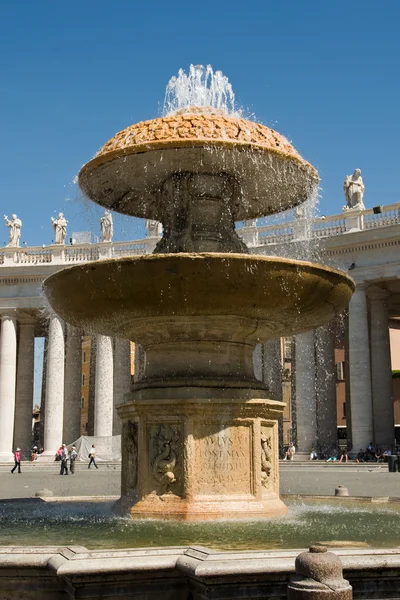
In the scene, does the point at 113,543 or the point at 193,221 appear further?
the point at 193,221

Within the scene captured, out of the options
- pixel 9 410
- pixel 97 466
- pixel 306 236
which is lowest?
pixel 97 466

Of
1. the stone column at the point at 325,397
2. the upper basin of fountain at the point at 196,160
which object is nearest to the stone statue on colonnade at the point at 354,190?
the stone column at the point at 325,397

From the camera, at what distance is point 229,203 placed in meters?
12.6

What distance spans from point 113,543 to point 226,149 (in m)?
5.56

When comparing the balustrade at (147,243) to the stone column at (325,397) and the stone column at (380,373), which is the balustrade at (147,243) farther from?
the stone column at (325,397)

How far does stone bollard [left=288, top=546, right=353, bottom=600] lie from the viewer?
5238 mm

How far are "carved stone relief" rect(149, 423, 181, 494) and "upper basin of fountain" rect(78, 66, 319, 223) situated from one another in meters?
3.78

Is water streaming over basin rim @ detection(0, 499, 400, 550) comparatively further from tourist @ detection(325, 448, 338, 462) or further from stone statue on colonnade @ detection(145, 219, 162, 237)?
stone statue on colonnade @ detection(145, 219, 162, 237)

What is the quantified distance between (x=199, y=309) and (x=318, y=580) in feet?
18.5

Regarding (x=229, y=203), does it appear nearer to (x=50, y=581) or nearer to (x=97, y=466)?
(x=50, y=581)

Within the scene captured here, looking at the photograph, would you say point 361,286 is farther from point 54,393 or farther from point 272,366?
point 54,393

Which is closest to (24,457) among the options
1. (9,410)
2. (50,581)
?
(9,410)

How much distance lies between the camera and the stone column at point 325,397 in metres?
48.4

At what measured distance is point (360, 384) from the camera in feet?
145
